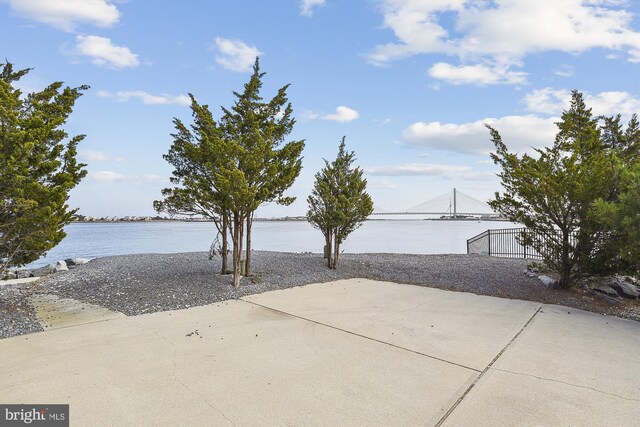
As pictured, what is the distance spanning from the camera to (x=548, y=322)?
494 cm

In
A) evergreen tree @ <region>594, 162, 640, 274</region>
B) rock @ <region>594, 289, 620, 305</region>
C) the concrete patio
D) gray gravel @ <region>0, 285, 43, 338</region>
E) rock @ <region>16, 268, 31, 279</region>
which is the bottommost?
rock @ <region>16, 268, 31, 279</region>

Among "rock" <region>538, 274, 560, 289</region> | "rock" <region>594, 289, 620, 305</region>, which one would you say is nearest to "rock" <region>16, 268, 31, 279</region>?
"rock" <region>538, 274, 560, 289</region>

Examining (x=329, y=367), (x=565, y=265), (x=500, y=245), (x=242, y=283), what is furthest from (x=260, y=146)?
(x=500, y=245)

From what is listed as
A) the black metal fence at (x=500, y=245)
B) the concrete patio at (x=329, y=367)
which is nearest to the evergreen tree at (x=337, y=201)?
the concrete patio at (x=329, y=367)

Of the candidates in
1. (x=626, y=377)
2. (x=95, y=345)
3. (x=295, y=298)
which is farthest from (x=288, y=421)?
(x=295, y=298)

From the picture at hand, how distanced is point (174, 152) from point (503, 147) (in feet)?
23.2

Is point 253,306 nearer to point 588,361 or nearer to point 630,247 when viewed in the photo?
point 588,361

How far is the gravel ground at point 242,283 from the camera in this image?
5715mm

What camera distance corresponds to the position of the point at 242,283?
7449 millimetres

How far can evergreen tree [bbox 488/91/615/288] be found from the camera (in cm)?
625

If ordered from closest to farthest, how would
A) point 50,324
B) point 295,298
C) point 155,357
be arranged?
point 155,357, point 50,324, point 295,298

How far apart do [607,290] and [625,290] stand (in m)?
0.27

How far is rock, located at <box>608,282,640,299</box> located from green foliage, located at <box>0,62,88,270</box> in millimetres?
9721

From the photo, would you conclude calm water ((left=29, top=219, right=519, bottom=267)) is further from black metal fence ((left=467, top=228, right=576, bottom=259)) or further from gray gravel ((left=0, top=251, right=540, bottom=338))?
gray gravel ((left=0, top=251, right=540, bottom=338))
